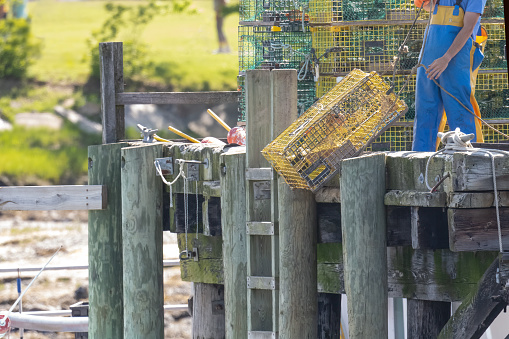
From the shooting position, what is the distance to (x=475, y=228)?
5.24m

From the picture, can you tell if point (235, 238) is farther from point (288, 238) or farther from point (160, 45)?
point (160, 45)

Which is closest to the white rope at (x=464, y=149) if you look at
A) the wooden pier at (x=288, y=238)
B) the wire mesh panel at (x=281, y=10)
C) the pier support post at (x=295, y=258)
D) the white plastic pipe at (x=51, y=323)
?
the wooden pier at (x=288, y=238)

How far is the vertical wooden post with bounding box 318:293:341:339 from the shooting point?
6.40 metres

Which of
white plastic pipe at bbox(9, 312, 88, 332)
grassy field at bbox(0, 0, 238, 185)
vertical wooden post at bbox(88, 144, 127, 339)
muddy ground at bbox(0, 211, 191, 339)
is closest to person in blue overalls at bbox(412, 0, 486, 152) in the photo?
vertical wooden post at bbox(88, 144, 127, 339)

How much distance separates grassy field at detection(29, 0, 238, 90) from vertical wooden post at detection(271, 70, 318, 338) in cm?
2183

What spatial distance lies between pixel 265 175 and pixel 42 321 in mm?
4152

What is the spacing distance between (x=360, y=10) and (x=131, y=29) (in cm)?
→ 2377

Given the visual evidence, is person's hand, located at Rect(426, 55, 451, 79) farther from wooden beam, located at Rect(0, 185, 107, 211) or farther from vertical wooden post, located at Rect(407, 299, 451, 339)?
wooden beam, located at Rect(0, 185, 107, 211)

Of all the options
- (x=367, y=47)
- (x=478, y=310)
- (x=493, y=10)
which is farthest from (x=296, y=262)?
(x=493, y=10)

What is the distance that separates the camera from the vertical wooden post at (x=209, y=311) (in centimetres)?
721

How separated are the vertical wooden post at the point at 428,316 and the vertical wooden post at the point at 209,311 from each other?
158 cm

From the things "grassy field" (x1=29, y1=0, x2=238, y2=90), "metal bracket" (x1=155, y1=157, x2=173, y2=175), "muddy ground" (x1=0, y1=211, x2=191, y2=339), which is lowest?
"muddy ground" (x1=0, y1=211, x2=191, y2=339)

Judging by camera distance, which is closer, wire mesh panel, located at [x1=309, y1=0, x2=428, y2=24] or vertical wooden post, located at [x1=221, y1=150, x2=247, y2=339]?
vertical wooden post, located at [x1=221, y1=150, x2=247, y2=339]

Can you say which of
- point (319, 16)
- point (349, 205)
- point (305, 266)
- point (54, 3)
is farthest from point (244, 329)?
point (54, 3)
